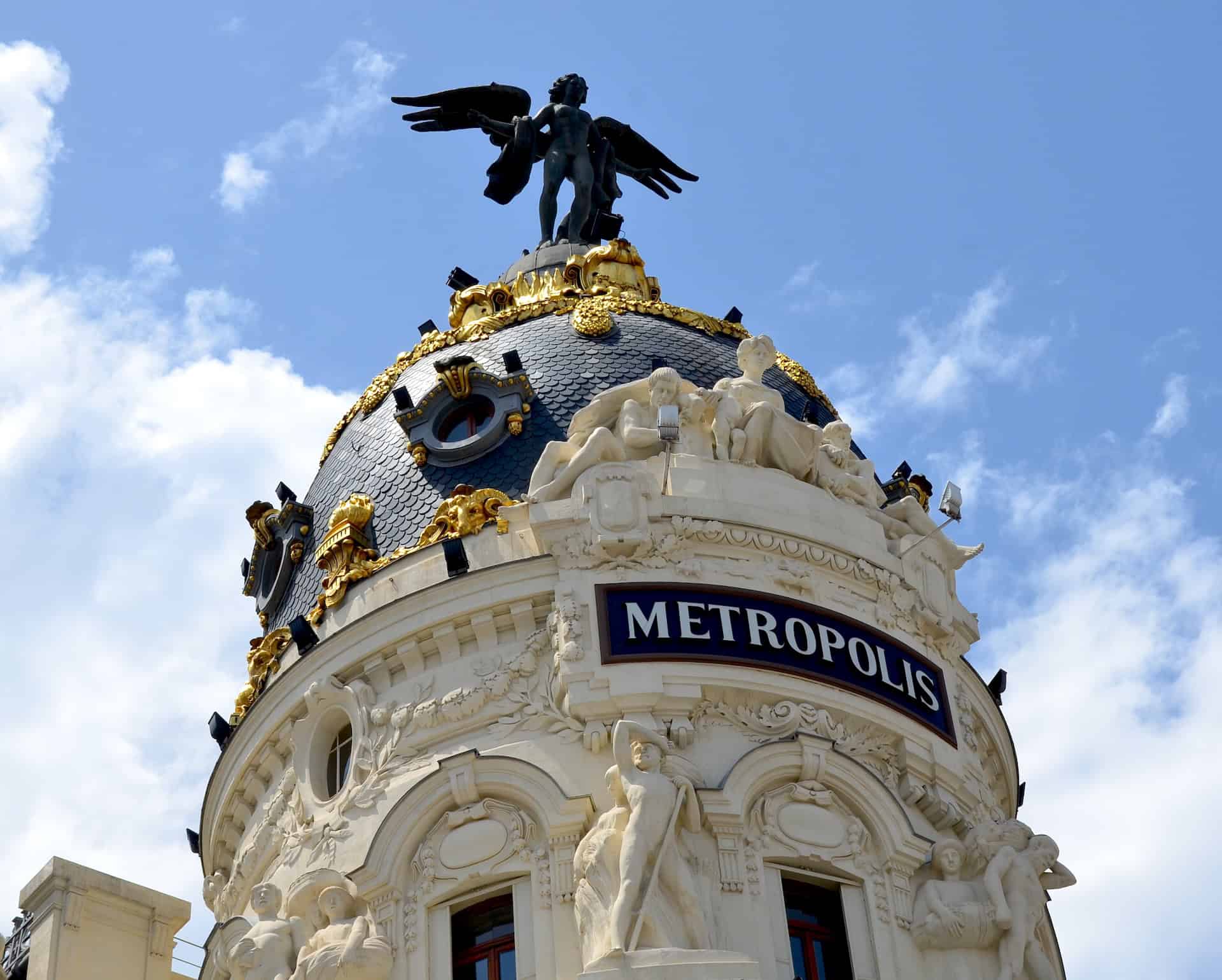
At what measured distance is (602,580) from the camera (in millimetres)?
Answer: 25422

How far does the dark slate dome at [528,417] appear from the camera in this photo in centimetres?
2783

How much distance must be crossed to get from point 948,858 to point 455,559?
20.5ft

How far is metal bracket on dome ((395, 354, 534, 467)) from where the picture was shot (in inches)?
1105

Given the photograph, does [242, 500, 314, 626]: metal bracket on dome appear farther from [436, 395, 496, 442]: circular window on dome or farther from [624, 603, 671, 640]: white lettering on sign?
[624, 603, 671, 640]: white lettering on sign

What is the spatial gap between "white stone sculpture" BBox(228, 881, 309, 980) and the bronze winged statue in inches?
485

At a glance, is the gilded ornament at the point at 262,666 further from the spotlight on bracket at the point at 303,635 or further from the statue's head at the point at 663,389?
the statue's head at the point at 663,389

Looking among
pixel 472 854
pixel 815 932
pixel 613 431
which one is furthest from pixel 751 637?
pixel 472 854

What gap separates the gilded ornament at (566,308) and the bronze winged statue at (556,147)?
1.88 meters

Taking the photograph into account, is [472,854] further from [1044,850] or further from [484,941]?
[1044,850]

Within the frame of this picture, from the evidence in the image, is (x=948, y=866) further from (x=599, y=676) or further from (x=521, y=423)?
(x=521, y=423)

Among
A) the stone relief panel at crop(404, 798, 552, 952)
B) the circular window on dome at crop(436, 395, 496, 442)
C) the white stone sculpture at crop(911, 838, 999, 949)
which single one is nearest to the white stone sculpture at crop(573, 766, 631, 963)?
the stone relief panel at crop(404, 798, 552, 952)

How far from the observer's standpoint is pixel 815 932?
2375cm

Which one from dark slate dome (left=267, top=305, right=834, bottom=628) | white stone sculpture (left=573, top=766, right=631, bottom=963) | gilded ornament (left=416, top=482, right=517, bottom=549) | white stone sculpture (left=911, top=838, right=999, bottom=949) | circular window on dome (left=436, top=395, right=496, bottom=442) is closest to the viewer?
white stone sculpture (left=573, top=766, right=631, bottom=963)

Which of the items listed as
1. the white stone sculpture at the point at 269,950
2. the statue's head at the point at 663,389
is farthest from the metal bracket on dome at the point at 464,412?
the white stone sculpture at the point at 269,950
